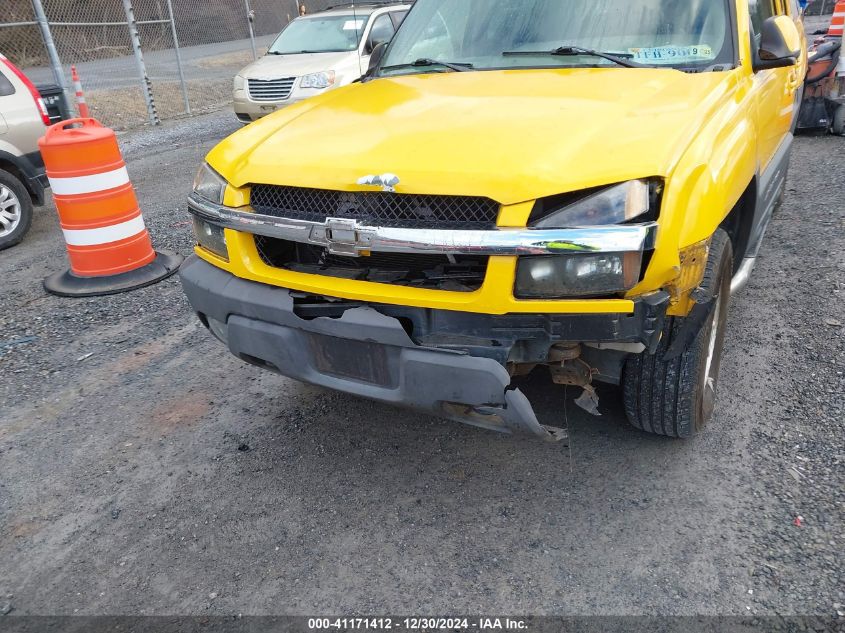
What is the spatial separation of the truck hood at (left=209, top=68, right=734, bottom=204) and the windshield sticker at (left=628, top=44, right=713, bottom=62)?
6.5 inches

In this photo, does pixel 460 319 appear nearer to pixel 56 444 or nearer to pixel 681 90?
pixel 681 90

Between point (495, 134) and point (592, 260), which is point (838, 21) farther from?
point (592, 260)

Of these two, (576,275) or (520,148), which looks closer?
(576,275)

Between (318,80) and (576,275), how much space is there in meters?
9.11

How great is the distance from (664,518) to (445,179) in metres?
1.53

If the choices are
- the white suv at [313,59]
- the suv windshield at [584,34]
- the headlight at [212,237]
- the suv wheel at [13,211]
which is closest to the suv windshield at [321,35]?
the white suv at [313,59]

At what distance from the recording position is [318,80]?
10305mm

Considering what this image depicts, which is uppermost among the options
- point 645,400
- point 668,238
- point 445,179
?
point 445,179

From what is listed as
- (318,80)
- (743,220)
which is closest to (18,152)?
(318,80)

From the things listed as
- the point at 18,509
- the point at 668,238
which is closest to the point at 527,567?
the point at 668,238

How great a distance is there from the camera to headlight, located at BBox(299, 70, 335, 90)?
10305mm

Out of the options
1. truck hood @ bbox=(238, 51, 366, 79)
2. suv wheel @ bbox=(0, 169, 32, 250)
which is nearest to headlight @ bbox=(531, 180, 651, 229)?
suv wheel @ bbox=(0, 169, 32, 250)

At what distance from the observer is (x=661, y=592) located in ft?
7.40

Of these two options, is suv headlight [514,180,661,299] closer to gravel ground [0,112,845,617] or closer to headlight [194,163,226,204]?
gravel ground [0,112,845,617]
